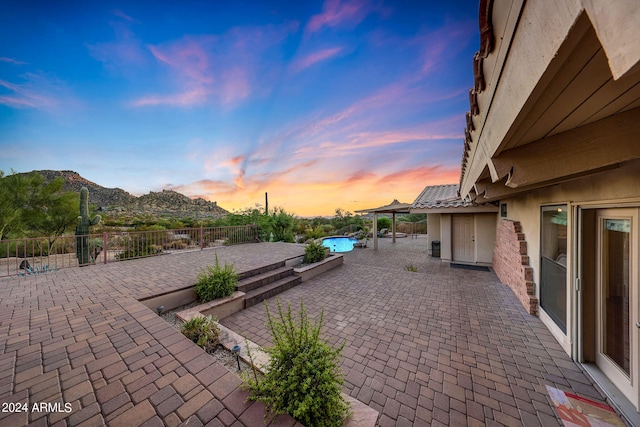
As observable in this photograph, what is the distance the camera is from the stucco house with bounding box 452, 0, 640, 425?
0.73 meters

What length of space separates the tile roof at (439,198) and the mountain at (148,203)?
712 inches

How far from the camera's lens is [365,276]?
686cm

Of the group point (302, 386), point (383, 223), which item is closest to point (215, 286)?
point (302, 386)

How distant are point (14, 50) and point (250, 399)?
451 inches

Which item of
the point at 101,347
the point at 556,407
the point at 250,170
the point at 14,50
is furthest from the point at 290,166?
the point at 556,407

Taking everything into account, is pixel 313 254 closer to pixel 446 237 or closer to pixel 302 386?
pixel 446 237

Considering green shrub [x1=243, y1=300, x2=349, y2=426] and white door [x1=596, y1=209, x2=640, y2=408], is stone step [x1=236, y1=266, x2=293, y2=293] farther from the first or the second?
white door [x1=596, y1=209, x2=640, y2=408]

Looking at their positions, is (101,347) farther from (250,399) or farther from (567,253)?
Result: (567,253)

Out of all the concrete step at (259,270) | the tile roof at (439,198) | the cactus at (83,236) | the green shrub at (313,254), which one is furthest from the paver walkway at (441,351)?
the cactus at (83,236)

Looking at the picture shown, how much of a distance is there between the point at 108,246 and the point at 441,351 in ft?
32.0

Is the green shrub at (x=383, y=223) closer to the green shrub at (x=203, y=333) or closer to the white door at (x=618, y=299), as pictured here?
the white door at (x=618, y=299)

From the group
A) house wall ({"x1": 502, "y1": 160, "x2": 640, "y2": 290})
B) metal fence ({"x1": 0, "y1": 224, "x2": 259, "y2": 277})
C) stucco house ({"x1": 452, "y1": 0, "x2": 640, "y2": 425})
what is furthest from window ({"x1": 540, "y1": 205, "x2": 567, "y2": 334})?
metal fence ({"x1": 0, "y1": 224, "x2": 259, "y2": 277})

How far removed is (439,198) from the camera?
32.6 ft

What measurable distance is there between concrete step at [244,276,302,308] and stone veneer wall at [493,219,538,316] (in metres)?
5.06
